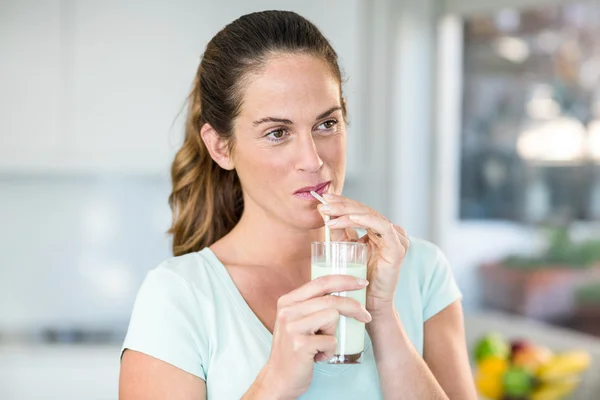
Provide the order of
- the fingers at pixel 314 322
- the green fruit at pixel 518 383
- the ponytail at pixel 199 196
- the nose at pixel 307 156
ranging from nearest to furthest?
the fingers at pixel 314 322 → the nose at pixel 307 156 → the ponytail at pixel 199 196 → the green fruit at pixel 518 383

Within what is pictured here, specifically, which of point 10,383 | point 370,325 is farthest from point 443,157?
point 370,325

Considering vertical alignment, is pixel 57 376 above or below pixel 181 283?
below

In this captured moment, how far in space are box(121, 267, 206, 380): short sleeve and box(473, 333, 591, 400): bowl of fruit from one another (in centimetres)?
142

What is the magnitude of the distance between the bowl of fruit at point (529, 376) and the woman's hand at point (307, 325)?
1475 mm

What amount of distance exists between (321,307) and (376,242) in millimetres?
223

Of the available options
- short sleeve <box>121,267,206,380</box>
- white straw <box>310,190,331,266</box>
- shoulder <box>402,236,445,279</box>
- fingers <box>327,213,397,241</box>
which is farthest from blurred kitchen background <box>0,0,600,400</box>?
fingers <box>327,213,397,241</box>

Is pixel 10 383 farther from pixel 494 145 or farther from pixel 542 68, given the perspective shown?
pixel 542 68

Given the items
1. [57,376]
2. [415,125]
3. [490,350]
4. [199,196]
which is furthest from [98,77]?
[490,350]

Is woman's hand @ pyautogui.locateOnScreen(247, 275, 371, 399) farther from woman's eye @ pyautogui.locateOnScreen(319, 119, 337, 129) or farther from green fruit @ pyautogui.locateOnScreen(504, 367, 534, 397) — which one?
green fruit @ pyautogui.locateOnScreen(504, 367, 534, 397)

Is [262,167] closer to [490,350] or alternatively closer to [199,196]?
[199,196]

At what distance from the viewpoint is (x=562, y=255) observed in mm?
3559

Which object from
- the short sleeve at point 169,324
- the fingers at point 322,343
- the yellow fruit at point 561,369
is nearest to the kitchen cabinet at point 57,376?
the yellow fruit at point 561,369

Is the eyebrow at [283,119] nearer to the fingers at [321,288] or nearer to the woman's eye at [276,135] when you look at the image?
the woman's eye at [276,135]

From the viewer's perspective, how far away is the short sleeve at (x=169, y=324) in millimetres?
1537
